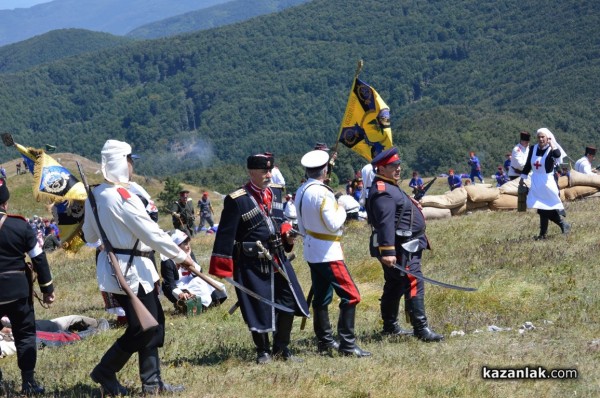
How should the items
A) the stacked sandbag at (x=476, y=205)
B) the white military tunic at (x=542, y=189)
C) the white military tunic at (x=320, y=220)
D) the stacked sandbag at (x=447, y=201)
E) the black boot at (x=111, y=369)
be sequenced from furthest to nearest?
→ 1. the stacked sandbag at (x=476, y=205)
2. the stacked sandbag at (x=447, y=201)
3. the white military tunic at (x=542, y=189)
4. the white military tunic at (x=320, y=220)
5. the black boot at (x=111, y=369)

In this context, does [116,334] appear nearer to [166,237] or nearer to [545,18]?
[166,237]

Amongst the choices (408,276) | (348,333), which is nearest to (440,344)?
(408,276)

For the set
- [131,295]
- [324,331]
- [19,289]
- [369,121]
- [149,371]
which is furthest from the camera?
[369,121]

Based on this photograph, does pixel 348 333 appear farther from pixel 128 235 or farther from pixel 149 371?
pixel 128 235

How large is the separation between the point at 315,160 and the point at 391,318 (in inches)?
76.7

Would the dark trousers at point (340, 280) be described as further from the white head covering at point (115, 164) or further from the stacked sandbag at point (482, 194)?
the stacked sandbag at point (482, 194)

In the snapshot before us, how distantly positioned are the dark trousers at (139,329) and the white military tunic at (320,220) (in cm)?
192

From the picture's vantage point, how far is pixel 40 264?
298 inches

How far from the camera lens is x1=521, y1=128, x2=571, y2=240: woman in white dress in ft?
44.7

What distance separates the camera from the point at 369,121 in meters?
12.8

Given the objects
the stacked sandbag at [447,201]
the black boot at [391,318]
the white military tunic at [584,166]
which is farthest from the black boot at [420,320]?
the white military tunic at [584,166]

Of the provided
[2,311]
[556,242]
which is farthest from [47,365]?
[556,242]

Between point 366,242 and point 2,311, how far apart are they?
1074 cm

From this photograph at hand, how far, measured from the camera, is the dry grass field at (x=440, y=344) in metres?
7.21
